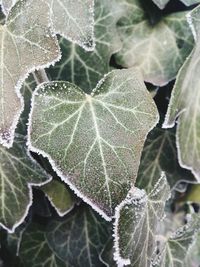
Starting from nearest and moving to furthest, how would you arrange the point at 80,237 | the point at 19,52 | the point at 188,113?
the point at 19,52, the point at 188,113, the point at 80,237

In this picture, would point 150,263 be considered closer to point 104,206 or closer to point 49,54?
point 104,206

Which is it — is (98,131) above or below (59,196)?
above

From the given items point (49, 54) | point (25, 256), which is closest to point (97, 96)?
point (49, 54)

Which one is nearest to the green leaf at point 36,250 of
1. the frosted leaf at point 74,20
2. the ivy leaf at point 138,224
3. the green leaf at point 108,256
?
the green leaf at point 108,256

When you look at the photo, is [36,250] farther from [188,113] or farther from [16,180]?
[188,113]

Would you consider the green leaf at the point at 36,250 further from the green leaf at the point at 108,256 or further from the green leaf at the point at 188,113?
the green leaf at the point at 188,113

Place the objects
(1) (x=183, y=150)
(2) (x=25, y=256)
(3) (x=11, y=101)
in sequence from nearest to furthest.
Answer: (3) (x=11, y=101) < (1) (x=183, y=150) < (2) (x=25, y=256)

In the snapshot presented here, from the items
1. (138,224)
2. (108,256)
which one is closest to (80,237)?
(108,256)
